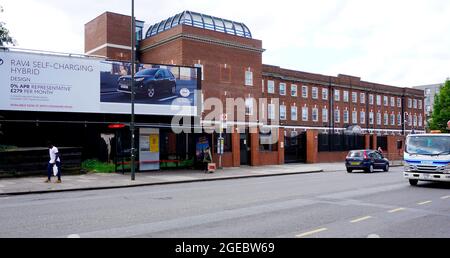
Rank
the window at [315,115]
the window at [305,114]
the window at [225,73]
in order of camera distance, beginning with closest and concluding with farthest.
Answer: the window at [225,73] < the window at [305,114] < the window at [315,115]

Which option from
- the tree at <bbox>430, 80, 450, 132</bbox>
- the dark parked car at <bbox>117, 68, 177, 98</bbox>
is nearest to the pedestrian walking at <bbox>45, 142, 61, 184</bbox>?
the dark parked car at <bbox>117, 68, 177, 98</bbox>

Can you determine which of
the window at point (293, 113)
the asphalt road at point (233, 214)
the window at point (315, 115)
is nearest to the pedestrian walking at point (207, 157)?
the asphalt road at point (233, 214)

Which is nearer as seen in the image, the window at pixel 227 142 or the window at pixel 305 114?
the window at pixel 227 142

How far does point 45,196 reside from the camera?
51.2ft

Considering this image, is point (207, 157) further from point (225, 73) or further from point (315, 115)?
point (315, 115)

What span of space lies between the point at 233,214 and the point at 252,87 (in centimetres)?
3733

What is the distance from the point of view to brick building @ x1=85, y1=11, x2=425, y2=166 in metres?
38.4

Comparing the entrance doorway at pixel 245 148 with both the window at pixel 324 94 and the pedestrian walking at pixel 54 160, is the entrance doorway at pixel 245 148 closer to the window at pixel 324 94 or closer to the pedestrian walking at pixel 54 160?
the pedestrian walking at pixel 54 160

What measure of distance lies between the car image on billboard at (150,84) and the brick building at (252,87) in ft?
16.4

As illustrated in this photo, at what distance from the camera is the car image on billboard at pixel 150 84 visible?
26141 millimetres

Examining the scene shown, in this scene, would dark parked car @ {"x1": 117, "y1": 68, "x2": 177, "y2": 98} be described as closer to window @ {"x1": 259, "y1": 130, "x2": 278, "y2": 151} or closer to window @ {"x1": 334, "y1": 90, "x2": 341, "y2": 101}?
window @ {"x1": 259, "y1": 130, "x2": 278, "y2": 151}

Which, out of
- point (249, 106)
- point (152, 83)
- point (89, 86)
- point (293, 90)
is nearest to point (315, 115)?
point (293, 90)

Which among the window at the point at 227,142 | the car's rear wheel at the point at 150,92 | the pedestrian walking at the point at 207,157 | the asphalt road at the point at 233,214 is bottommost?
the asphalt road at the point at 233,214

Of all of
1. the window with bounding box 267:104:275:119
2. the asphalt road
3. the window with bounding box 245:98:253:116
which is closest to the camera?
the asphalt road
